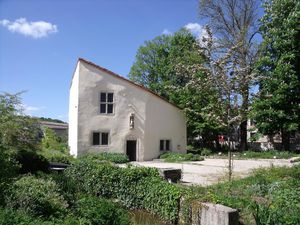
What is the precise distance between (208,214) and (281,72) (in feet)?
74.6

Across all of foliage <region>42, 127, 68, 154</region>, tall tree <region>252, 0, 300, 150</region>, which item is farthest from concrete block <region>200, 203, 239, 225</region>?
foliage <region>42, 127, 68, 154</region>

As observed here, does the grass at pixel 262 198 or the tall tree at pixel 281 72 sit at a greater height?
the tall tree at pixel 281 72

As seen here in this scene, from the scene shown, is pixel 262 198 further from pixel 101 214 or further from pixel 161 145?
pixel 161 145

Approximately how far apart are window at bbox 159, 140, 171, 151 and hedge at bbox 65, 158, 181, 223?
18905mm

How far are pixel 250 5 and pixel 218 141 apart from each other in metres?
14.2

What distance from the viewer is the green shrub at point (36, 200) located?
7973 mm

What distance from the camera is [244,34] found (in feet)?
119

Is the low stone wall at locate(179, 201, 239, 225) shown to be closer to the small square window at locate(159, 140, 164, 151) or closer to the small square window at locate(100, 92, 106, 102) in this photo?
the small square window at locate(100, 92, 106, 102)

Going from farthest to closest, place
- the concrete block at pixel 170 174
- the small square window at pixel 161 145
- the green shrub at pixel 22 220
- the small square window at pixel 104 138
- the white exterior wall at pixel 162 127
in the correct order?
the small square window at pixel 161 145 → the white exterior wall at pixel 162 127 → the small square window at pixel 104 138 → the concrete block at pixel 170 174 → the green shrub at pixel 22 220

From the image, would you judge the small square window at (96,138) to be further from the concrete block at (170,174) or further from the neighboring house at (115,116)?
the concrete block at (170,174)

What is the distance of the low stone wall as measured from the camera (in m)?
7.91

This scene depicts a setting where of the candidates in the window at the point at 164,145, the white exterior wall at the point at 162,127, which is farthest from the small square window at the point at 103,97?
the window at the point at 164,145

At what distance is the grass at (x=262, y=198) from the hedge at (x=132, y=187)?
26.6 inches

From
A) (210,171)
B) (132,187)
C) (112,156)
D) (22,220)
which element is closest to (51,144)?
(112,156)
